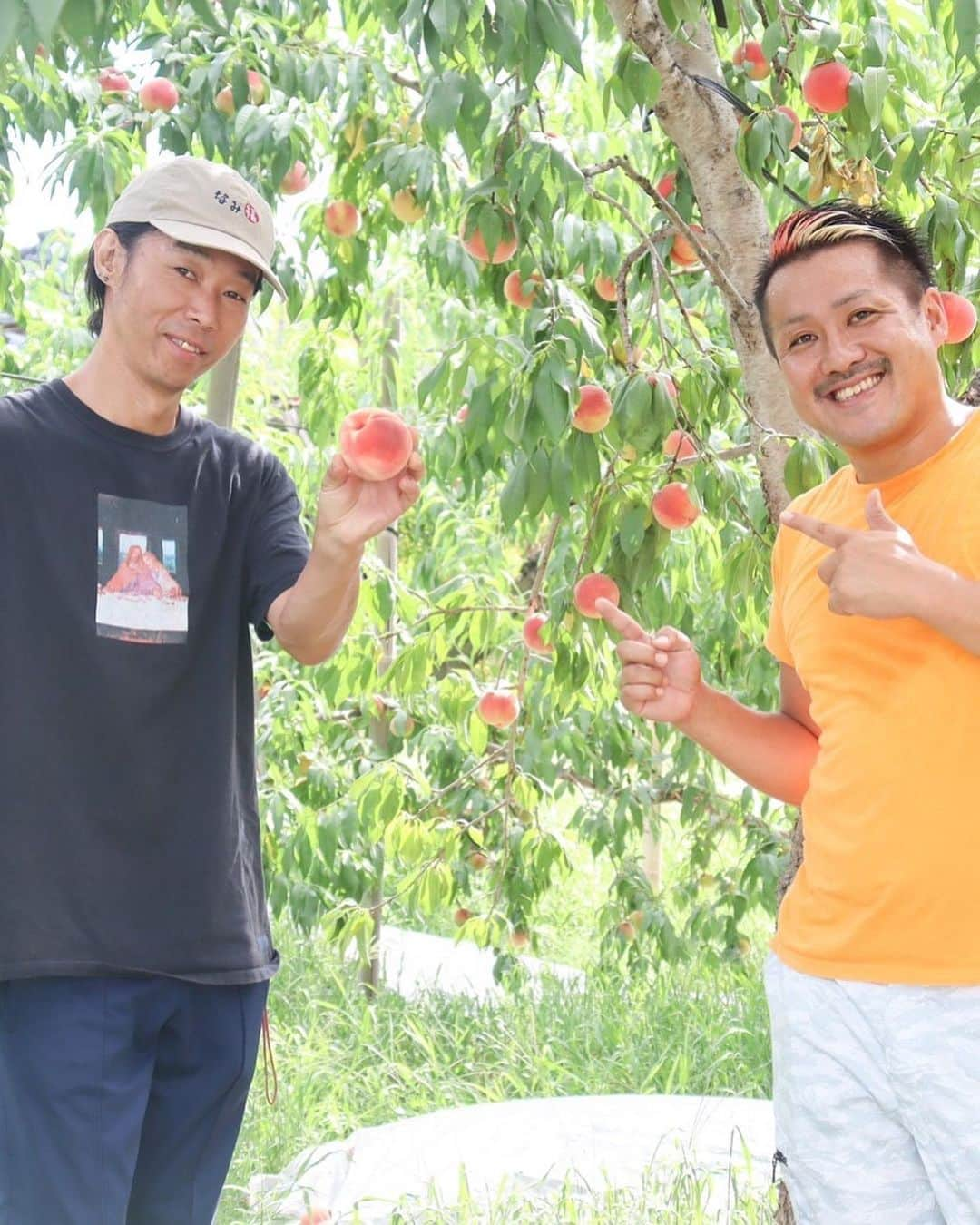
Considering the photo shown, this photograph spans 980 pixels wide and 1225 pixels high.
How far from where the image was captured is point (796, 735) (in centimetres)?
161

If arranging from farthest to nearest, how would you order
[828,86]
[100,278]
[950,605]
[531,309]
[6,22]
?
1. [531,309]
2. [828,86]
3. [100,278]
4. [950,605]
5. [6,22]

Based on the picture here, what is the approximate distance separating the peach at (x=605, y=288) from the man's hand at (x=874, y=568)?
1.51 metres

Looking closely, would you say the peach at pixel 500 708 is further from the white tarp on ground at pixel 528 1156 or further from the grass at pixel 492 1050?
the grass at pixel 492 1050

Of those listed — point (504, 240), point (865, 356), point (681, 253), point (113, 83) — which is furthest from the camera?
point (113, 83)

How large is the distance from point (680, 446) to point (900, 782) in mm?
916

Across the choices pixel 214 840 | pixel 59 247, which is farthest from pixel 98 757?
pixel 59 247

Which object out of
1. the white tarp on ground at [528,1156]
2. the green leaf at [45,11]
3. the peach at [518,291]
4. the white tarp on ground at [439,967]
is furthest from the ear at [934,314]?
the white tarp on ground at [439,967]

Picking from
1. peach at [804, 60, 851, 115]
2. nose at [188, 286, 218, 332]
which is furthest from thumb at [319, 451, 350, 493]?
peach at [804, 60, 851, 115]

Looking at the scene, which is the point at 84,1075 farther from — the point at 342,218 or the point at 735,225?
the point at 342,218

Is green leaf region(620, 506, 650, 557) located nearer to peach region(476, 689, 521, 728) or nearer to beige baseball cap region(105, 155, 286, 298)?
beige baseball cap region(105, 155, 286, 298)

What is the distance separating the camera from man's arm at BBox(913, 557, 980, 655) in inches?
48.1

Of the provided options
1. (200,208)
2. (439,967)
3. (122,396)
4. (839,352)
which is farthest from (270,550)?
(439,967)

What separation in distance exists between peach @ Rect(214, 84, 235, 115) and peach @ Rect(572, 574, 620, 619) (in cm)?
152

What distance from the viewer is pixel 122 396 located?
165cm
